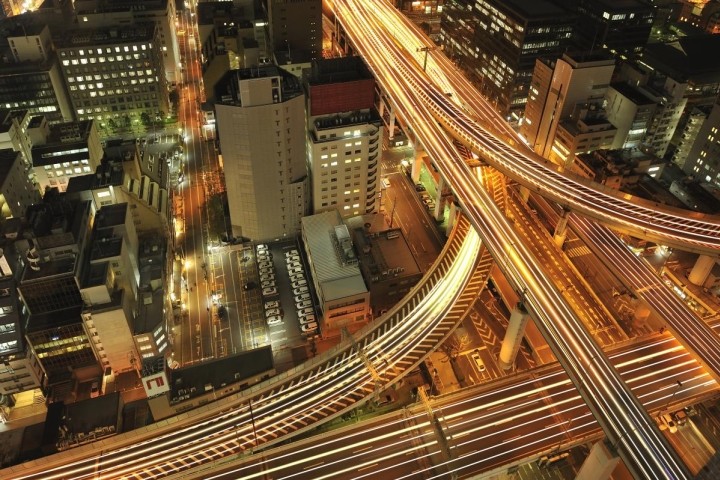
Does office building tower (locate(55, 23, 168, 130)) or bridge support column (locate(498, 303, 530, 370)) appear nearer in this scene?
bridge support column (locate(498, 303, 530, 370))

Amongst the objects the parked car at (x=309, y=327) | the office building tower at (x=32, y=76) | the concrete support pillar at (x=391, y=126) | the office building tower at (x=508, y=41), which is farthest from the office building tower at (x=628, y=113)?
the office building tower at (x=32, y=76)

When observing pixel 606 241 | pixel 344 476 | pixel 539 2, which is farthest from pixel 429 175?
pixel 344 476

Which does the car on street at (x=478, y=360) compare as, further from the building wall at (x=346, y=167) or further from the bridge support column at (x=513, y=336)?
the building wall at (x=346, y=167)

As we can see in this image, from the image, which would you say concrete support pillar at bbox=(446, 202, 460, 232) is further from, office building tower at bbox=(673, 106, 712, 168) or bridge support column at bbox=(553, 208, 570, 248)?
office building tower at bbox=(673, 106, 712, 168)

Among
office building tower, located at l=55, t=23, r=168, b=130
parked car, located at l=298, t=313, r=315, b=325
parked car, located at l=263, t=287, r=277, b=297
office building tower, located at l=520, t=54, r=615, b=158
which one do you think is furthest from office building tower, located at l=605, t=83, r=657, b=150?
office building tower, located at l=55, t=23, r=168, b=130

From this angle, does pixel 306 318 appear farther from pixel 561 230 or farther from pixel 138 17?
pixel 138 17

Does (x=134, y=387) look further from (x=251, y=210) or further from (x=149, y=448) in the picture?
(x=251, y=210)
